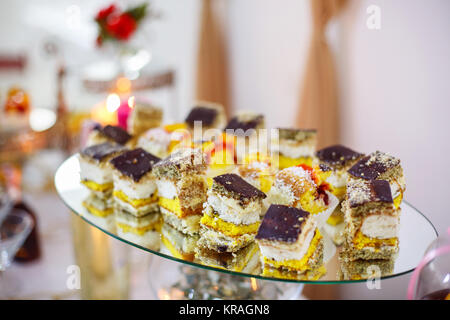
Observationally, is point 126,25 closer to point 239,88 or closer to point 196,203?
point 239,88

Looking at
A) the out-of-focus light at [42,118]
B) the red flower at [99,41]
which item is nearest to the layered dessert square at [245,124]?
the red flower at [99,41]

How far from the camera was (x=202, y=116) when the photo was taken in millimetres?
1915

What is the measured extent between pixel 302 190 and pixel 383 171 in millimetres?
255

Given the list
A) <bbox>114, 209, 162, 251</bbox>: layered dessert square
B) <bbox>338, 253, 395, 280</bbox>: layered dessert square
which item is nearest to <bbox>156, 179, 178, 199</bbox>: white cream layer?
<bbox>114, 209, 162, 251</bbox>: layered dessert square

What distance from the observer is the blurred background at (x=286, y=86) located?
1.81m

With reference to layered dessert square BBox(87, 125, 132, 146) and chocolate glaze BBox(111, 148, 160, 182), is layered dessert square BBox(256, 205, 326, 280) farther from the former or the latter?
layered dessert square BBox(87, 125, 132, 146)

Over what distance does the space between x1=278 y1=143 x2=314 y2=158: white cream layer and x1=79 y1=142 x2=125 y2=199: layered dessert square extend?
0.65 metres

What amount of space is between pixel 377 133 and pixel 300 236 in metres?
1.30

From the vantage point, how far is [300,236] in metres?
1.02

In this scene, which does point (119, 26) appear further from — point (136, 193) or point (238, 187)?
point (238, 187)

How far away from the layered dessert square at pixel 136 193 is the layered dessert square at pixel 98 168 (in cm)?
9

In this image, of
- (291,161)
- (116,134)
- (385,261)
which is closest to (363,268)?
(385,261)

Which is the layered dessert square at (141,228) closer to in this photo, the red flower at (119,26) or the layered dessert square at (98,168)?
the layered dessert square at (98,168)
